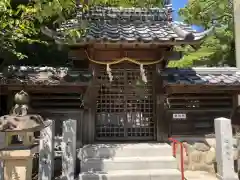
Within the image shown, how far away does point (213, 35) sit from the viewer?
60.4 feet

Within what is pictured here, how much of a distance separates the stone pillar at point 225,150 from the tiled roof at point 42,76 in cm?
456

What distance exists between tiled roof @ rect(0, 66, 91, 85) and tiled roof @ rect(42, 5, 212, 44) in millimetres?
1413

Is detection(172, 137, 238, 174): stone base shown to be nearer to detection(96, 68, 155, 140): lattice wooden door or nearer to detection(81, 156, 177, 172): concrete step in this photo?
detection(81, 156, 177, 172): concrete step

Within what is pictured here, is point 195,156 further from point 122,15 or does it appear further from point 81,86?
point 122,15

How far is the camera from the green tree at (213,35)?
18156 millimetres

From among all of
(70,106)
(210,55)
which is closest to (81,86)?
(70,106)

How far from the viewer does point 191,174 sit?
816 cm

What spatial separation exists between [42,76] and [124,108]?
3171mm

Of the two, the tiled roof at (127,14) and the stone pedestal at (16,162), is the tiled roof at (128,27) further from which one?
the stone pedestal at (16,162)

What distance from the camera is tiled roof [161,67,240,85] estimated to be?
859cm

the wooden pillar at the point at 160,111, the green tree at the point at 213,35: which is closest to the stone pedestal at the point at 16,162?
the wooden pillar at the point at 160,111

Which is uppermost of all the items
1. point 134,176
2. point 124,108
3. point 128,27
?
point 128,27

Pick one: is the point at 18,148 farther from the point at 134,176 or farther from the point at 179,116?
the point at 179,116

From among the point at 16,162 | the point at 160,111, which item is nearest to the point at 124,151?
the point at 160,111
